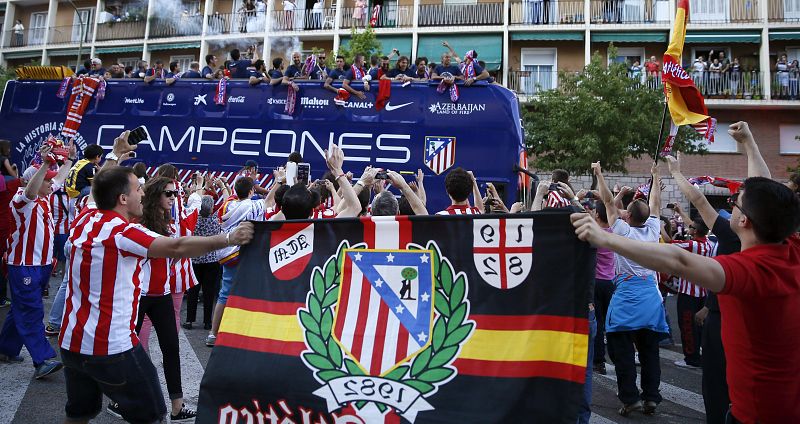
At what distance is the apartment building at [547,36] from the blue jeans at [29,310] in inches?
775

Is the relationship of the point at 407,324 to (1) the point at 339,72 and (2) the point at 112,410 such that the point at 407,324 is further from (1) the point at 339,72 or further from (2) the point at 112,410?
(1) the point at 339,72

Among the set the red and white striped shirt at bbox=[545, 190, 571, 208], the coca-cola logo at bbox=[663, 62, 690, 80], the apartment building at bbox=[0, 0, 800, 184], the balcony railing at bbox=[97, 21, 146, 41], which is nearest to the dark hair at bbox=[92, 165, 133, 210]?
the red and white striped shirt at bbox=[545, 190, 571, 208]

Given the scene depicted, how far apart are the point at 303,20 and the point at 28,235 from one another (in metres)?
23.5

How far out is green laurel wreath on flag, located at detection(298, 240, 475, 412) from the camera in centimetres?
306

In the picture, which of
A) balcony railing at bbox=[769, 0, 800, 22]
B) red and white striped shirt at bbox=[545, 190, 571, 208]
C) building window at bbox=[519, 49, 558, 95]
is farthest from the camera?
building window at bbox=[519, 49, 558, 95]

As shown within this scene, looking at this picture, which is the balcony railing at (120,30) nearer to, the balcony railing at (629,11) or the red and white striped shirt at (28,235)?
the balcony railing at (629,11)

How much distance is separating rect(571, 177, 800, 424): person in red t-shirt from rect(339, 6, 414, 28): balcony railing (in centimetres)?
2450

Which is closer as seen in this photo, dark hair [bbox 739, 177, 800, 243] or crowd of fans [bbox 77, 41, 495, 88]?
dark hair [bbox 739, 177, 800, 243]

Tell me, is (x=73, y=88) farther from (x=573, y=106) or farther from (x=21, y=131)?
(x=573, y=106)

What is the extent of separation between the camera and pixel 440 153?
10.5 m

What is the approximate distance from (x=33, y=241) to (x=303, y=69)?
7157 millimetres

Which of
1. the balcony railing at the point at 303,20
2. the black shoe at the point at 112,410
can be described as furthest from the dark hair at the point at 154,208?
the balcony railing at the point at 303,20

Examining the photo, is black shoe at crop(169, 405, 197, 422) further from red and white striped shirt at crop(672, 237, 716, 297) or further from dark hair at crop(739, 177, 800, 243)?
red and white striped shirt at crop(672, 237, 716, 297)

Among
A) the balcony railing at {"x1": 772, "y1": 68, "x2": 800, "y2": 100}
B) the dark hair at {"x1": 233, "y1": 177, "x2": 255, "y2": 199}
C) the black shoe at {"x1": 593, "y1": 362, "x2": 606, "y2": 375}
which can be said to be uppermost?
the balcony railing at {"x1": 772, "y1": 68, "x2": 800, "y2": 100}
